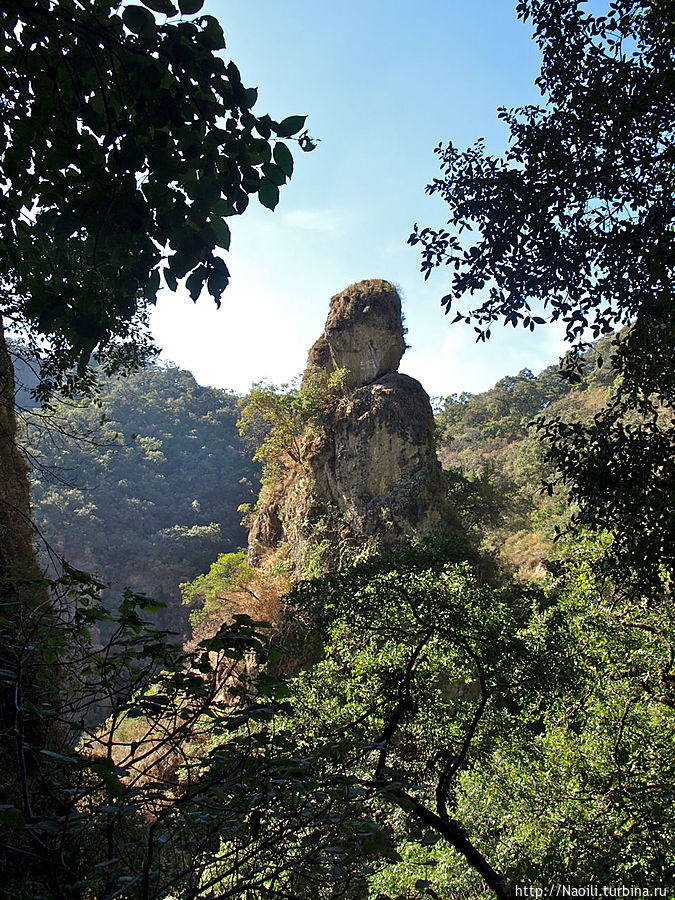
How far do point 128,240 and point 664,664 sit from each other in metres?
6.93

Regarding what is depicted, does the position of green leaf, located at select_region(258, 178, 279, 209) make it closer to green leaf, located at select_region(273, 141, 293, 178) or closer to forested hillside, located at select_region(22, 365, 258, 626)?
green leaf, located at select_region(273, 141, 293, 178)

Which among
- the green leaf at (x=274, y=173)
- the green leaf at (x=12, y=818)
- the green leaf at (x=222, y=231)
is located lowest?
the green leaf at (x=12, y=818)

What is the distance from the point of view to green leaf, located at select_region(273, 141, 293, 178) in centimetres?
162

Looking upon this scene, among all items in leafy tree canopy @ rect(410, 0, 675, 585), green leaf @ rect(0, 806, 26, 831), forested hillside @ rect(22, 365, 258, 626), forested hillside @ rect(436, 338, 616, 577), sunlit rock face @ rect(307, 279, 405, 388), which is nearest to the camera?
green leaf @ rect(0, 806, 26, 831)

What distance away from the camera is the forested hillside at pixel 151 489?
30.7m

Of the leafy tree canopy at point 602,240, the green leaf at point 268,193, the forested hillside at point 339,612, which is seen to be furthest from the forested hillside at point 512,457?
the green leaf at point 268,193

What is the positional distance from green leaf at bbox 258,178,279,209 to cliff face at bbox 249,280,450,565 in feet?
38.4

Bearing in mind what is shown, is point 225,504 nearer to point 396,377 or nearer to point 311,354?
point 311,354

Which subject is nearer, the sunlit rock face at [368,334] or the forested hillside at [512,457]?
the sunlit rock face at [368,334]

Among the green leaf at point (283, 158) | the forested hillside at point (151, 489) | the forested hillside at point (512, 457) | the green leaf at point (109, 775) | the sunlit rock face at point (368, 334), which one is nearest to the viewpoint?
the green leaf at point (109, 775)

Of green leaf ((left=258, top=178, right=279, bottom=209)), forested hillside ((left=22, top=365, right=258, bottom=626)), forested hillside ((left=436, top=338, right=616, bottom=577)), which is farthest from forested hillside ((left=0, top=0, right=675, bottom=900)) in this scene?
forested hillside ((left=22, top=365, right=258, bottom=626))

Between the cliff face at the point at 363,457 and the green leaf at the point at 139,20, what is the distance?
12022 millimetres

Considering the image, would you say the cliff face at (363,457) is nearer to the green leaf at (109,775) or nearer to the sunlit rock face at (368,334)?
the sunlit rock face at (368,334)

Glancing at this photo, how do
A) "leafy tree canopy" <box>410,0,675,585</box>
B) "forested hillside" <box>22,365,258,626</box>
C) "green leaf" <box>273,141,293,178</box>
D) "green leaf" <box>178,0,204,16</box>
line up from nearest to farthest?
"green leaf" <box>178,0,204,16</box> → "green leaf" <box>273,141,293,178</box> → "leafy tree canopy" <box>410,0,675,585</box> → "forested hillside" <box>22,365,258,626</box>
